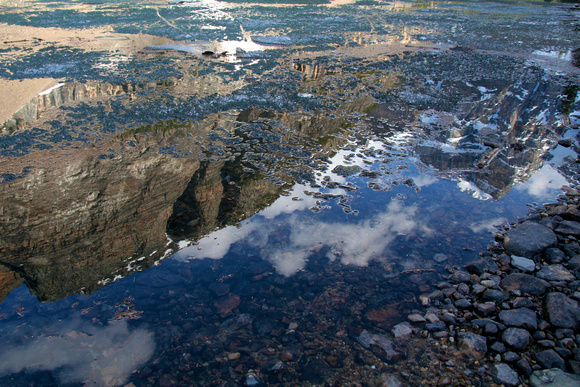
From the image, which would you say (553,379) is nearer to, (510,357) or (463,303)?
(510,357)

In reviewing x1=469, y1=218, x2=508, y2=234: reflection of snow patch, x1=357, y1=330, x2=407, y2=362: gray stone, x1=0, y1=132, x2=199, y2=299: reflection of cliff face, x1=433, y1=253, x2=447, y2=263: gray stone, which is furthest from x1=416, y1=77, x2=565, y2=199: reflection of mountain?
x1=0, y1=132, x2=199, y2=299: reflection of cliff face

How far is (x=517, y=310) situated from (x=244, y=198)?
3.44 meters

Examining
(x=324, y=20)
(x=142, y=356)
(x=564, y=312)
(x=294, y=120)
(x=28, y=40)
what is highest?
(x=324, y=20)

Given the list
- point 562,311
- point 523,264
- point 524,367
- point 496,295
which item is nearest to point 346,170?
point 523,264

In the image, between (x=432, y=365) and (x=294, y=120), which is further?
(x=294, y=120)

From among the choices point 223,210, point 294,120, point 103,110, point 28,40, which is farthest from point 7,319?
point 28,40

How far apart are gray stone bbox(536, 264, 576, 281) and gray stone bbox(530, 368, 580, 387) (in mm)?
1218

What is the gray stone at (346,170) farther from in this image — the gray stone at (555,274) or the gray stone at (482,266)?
the gray stone at (555,274)

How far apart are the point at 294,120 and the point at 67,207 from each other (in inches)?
170

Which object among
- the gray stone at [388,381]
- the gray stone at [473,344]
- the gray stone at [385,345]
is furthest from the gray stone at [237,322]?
the gray stone at [473,344]

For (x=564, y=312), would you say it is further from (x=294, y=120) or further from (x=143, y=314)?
(x=294, y=120)

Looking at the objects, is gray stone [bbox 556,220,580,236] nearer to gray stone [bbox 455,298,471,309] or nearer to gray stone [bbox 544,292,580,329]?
gray stone [bbox 544,292,580,329]

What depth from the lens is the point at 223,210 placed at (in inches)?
198

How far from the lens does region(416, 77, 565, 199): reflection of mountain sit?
6114mm
